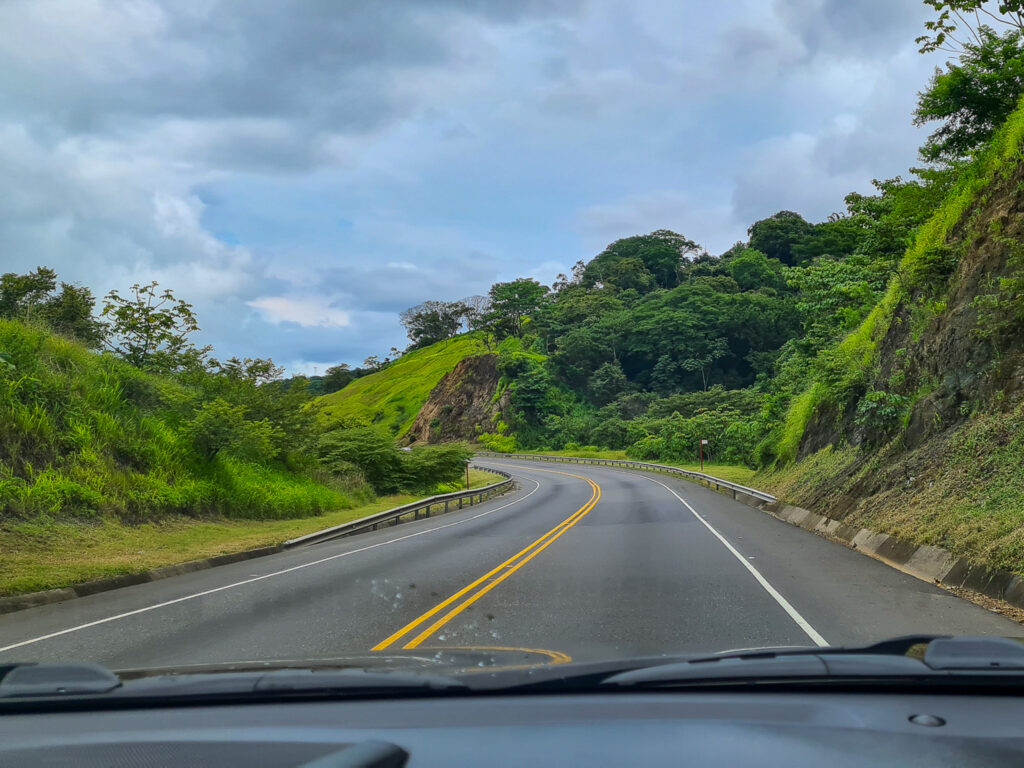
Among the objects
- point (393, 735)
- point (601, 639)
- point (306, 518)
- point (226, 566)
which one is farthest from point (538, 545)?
point (393, 735)

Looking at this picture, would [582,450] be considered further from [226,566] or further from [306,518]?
[226,566]

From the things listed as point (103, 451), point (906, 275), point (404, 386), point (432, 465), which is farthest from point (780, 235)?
point (103, 451)

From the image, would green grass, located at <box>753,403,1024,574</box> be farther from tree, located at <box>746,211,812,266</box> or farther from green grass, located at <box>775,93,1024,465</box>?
tree, located at <box>746,211,812,266</box>

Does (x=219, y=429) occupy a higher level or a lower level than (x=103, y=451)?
higher

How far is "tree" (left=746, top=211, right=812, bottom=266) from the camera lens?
10756 cm

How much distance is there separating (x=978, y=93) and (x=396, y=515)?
19972 mm

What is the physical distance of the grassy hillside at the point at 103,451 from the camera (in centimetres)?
1609

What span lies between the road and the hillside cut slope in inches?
54.5

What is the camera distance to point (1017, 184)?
15461 mm

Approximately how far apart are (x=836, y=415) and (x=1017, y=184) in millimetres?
11359

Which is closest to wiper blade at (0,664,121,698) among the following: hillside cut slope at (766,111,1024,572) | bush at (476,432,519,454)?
hillside cut slope at (766,111,1024,572)

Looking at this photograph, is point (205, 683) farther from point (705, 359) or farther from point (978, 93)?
point (705, 359)

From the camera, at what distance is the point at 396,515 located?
81.7 feet

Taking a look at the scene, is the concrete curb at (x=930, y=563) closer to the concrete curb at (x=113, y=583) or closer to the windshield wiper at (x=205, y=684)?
the windshield wiper at (x=205, y=684)
